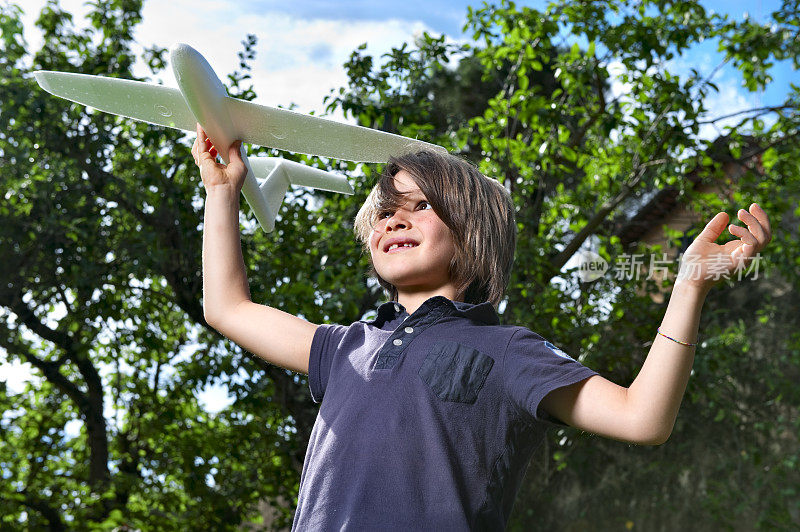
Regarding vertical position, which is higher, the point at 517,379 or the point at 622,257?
the point at 622,257

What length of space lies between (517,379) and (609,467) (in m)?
5.66

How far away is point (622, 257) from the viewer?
4.66m

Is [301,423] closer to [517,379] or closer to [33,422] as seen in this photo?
[33,422]

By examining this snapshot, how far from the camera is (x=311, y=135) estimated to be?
141cm

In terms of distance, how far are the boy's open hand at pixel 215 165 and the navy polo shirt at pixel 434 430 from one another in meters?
0.37

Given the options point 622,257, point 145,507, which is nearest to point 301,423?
point 145,507

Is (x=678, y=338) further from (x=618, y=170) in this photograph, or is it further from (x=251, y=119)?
(x=618, y=170)

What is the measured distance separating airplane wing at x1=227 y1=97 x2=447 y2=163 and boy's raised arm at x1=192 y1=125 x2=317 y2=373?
0.32ft

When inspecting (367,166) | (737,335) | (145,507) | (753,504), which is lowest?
(753,504)

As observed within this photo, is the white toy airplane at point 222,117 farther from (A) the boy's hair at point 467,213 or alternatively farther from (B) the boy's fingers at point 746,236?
(B) the boy's fingers at point 746,236

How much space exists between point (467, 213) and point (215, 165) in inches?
15.5

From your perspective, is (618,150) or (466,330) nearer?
(466,330)

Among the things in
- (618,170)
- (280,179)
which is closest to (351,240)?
(618,170)

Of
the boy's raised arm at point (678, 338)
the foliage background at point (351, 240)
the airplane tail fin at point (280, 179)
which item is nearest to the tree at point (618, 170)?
the foliage background at point (351, 240)
